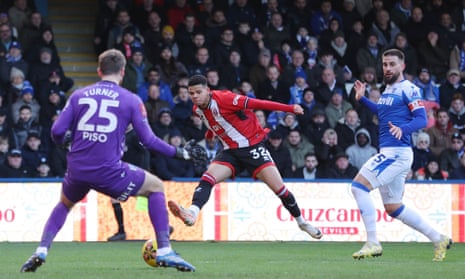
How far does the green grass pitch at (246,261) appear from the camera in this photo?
1050 centimetres

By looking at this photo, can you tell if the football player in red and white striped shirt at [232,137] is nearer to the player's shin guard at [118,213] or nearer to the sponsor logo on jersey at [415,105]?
the sponsor logo on jersey at [415,105]

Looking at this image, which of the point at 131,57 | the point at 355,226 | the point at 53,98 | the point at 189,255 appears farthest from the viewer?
the point at 131,57

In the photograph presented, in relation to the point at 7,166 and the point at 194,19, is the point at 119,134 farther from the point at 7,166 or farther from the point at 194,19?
the point at 194,19

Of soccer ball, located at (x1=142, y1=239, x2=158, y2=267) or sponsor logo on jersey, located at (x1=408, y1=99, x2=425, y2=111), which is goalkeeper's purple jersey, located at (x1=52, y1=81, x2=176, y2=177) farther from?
sponsor logo on jersey, located at (x1=408, y1=99, x2=425, y2=111)

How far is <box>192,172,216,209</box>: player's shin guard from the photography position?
13384 mm

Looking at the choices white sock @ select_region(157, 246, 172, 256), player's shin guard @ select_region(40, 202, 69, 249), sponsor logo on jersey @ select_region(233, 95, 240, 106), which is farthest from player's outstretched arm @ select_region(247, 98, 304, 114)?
player's shin guard @ select_region(40, 202, 69, 249)

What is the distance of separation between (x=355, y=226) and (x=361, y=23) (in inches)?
265

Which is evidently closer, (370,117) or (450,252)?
(450,252)

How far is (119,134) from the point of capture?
10250mm

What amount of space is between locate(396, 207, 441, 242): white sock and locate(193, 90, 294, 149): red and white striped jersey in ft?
7.06

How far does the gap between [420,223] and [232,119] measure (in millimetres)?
2609

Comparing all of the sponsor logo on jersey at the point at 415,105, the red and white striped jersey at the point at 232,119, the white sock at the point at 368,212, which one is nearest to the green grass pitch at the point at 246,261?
the white sock at the point at 368,212

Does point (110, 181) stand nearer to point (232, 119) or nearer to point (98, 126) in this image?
point (98, 126)

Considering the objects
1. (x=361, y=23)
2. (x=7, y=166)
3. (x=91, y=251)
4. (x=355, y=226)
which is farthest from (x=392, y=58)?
(x=361, y=23)
